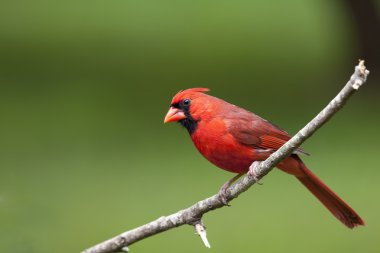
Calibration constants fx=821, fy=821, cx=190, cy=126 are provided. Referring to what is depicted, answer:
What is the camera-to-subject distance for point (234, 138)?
3613 millimetres

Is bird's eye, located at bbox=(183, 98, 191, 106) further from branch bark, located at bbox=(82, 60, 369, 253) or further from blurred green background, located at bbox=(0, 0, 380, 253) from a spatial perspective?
blurred green background, located at bbox=(0, 0, 380, 253)

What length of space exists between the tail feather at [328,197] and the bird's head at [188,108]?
46 centimetres

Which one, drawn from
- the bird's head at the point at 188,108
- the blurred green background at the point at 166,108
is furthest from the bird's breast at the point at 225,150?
the blurred green background at the point at 166,108

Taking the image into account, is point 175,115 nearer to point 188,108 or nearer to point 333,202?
point 188,108

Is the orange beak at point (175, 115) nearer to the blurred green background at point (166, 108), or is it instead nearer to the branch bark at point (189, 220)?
the branch bark at point (189, 220)

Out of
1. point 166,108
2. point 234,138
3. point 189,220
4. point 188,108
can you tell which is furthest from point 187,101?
point 166,108

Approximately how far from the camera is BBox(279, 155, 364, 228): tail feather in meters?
3.69

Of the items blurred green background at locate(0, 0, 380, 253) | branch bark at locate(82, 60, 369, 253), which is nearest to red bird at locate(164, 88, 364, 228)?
branch bark at locate(82, 60, 369, 253)

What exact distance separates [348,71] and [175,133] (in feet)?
6.17

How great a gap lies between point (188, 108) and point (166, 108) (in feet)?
12.8

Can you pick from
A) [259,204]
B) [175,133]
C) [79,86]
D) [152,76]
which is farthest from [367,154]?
[79,86]

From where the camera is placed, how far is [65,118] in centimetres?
777

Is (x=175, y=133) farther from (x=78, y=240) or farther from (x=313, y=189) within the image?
(x=313, y=189)

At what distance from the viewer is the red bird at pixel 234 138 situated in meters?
3.59
